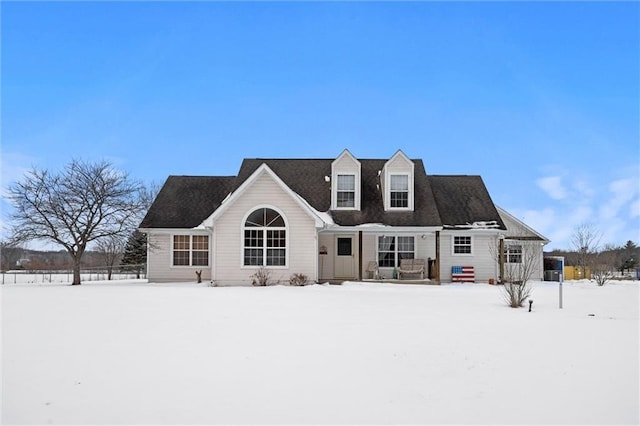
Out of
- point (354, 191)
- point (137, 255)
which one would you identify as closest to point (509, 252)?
point (354, 191)

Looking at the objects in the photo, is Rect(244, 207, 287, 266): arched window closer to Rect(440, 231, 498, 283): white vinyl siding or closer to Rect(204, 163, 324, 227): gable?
Rect(204, 163, 324, 227): gable

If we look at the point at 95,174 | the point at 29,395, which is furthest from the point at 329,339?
the point at 95,174

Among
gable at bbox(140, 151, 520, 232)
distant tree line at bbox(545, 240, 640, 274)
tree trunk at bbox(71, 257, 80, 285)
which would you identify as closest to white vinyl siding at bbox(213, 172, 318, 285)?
gable at bbox(140, 151, 520, 232)

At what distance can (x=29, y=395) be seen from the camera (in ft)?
19.0

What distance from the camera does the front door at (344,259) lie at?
23.8 metres

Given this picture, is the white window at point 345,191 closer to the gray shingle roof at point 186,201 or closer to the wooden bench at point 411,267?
the wooden bench at point 411,267

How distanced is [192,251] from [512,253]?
16108mm

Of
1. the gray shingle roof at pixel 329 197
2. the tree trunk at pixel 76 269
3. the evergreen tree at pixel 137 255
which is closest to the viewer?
the gray shingle roof at pixel 329 197

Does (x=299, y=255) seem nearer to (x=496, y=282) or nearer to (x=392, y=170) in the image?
(x=392, y=170)

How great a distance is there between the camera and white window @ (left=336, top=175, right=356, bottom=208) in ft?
80.0

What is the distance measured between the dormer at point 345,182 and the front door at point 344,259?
162cm

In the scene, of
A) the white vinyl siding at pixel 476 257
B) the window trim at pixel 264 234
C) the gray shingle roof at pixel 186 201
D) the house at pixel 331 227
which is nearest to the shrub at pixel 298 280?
the house at pixel 331 227

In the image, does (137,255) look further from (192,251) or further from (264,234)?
(264,234)

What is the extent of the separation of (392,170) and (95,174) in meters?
14.1
